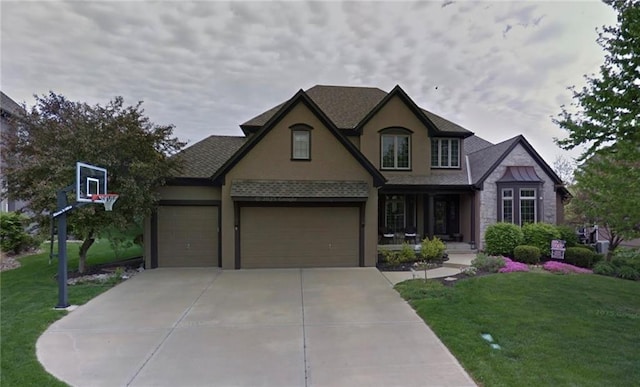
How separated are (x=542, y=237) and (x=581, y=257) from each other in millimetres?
1462

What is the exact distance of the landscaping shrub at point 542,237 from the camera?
13312 millimetres

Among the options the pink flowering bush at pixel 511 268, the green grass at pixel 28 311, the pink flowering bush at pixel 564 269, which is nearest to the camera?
the green grass at pixel 28 311

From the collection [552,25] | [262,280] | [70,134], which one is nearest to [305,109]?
[262,280]

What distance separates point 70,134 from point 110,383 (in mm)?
8092

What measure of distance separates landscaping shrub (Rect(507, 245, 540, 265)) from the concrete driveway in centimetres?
702

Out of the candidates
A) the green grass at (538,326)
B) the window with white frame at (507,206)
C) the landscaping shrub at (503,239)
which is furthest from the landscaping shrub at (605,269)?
the window with white frame at (507,206)

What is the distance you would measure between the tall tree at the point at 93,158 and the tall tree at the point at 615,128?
11340 mm

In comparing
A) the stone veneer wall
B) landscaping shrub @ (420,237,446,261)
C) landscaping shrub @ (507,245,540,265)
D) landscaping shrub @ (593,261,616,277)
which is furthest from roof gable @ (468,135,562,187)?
landscaping shrub @ (593,261,616,277)

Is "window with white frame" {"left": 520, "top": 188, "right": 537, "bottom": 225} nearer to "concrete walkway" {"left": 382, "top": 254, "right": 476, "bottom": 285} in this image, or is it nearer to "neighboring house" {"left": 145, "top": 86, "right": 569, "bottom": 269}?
"concrete walkway" {"left": 382, "top": 254, "right": 476, "bottom": 285}

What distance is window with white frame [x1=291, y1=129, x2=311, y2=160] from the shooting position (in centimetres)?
1208

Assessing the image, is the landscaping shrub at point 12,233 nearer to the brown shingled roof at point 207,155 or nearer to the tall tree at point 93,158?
the tall tree at point 93,158

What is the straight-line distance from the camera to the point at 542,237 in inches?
526

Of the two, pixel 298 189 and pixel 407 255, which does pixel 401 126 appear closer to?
pixel 407 255

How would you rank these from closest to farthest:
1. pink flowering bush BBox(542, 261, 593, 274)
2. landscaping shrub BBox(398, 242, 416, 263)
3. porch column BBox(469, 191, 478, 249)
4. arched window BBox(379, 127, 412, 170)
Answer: pink flowering bush BBox(542, 261, 593, 274) → landscaping shrub BBox(398, 242, 416, 263) → porch column BBox(469, 191, 478, 249) → arched window BBox(379, 127, 412, 170)
